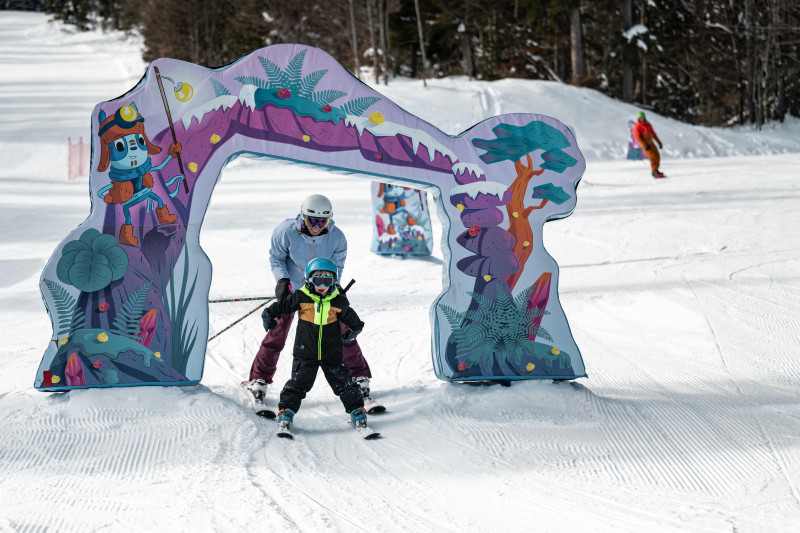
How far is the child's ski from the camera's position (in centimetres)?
523

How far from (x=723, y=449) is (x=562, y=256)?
6.26 m

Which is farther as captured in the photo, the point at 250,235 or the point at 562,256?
the point at 250,235

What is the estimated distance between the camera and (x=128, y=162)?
5.51m

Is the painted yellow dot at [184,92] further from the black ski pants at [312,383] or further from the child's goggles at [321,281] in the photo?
the black ski pants at [312,383]

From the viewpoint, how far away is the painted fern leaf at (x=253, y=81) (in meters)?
5.58

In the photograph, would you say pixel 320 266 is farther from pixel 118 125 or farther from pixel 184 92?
pixel 118 125

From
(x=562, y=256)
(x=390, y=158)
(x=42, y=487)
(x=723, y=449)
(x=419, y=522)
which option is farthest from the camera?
(x=562, y=256)

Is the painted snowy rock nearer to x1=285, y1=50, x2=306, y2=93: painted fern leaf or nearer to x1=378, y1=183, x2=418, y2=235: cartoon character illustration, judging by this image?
x1=285, y1=50, x2=306, y2=93: painted fern leaf

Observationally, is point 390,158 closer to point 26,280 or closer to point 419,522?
point 419,522

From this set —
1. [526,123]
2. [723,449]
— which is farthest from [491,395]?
[526,123]

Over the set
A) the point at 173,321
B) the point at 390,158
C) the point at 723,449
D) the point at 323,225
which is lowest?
the point at 723,449

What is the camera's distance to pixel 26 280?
32.3ft

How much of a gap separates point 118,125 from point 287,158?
1256 mm

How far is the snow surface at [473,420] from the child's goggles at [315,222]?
1372mm
